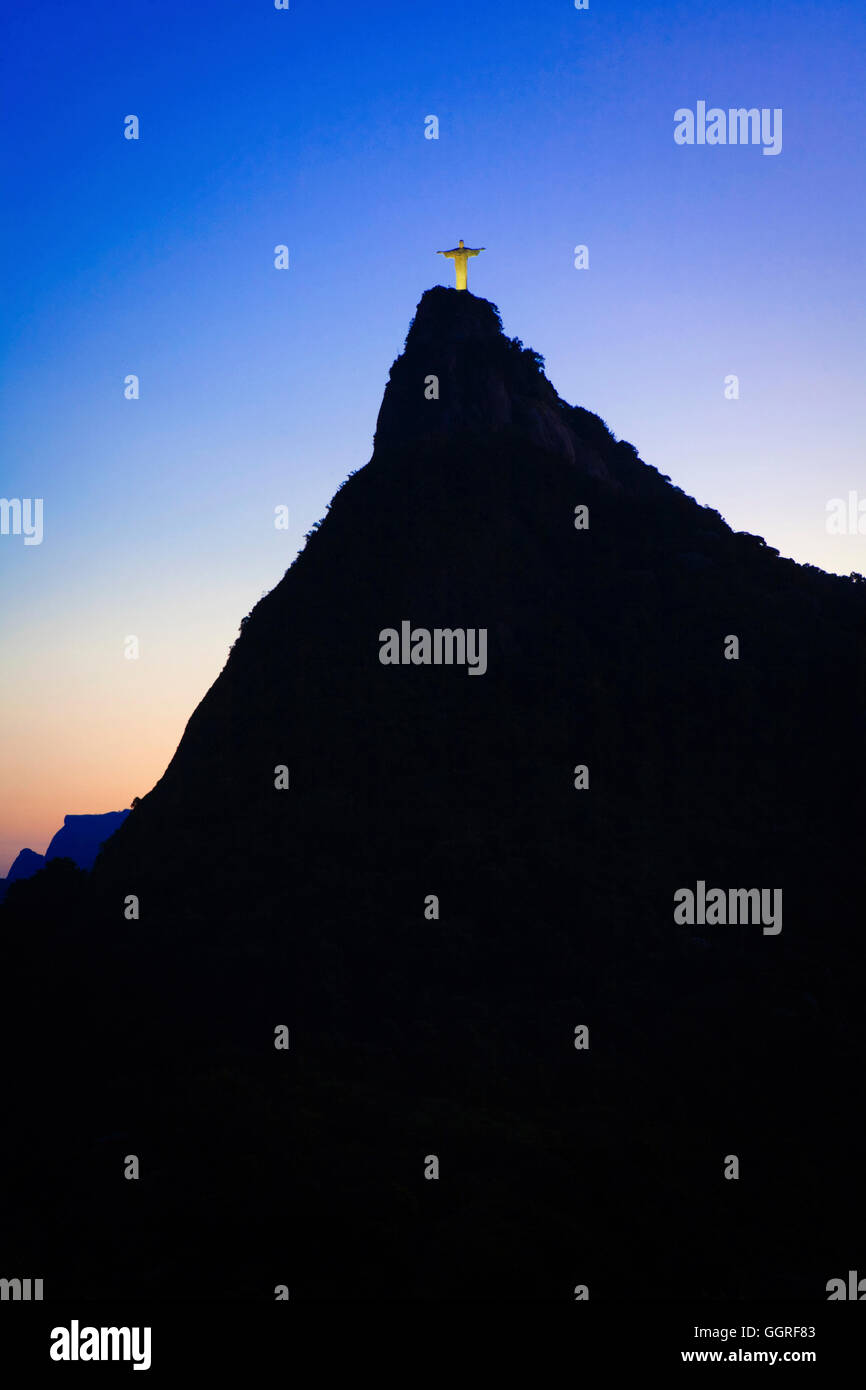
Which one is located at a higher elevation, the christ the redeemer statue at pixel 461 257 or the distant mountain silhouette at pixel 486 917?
the christ the redeemer statue at pixel 461 257

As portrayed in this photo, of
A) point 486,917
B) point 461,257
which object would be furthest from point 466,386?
point 486,917

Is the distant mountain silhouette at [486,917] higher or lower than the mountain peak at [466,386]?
lower

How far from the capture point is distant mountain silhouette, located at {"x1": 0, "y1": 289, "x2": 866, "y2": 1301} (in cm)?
4456

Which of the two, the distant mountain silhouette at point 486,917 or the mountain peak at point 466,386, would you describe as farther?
the mountain peak at point 466,386

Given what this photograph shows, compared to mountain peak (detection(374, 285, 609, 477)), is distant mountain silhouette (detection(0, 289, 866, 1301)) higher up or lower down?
lower down

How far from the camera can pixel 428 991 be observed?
6819 centimetres

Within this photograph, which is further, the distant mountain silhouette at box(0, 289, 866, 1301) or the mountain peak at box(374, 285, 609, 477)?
the mountain peak at box(374, 285, 609, 477)

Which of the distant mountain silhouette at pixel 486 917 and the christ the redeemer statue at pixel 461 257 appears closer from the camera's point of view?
the distant mountain silhouette at pixel 486 917

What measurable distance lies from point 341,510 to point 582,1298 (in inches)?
3016

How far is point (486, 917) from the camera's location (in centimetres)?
7375

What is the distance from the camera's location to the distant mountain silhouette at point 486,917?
146 feet
